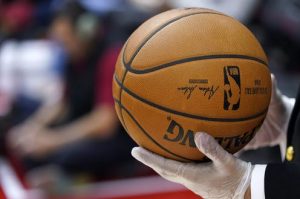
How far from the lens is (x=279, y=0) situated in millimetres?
3822

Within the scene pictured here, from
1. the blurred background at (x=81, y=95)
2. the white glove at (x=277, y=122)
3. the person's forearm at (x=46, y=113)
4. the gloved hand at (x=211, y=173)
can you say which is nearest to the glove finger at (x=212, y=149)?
the gloved hand at (x=211, y=173)

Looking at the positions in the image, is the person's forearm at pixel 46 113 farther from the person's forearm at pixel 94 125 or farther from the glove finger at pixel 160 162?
the glove finger at pixel 160 162

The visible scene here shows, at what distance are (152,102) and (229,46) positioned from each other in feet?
0.64

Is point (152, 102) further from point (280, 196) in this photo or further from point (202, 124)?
point (280, 196)

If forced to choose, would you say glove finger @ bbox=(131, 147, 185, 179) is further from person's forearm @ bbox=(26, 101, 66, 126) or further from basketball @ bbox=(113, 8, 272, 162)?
person's forearm @ bbox=(26, 101, 66, 126)

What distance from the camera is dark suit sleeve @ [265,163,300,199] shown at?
1386 millimetres

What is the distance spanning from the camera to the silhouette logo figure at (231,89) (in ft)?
4.41

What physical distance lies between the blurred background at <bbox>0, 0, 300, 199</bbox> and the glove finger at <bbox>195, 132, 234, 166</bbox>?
1.37 m

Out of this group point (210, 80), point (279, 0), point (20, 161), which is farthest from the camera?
point (279, 0)

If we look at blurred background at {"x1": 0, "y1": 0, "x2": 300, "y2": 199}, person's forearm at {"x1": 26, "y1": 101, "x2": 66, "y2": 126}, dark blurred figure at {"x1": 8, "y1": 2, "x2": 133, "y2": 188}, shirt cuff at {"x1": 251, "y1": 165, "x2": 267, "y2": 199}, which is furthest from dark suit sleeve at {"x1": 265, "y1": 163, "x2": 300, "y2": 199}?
person's forearm at {"x1": 26, "y1": 101, "x2": 66, "y2": 126}

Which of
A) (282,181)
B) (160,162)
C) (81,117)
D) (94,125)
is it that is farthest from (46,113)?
(282,181)

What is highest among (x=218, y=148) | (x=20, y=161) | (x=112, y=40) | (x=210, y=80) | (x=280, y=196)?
(x=210, y=80)

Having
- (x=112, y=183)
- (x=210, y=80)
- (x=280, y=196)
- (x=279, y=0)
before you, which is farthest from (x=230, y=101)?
(x=279, y=0)
